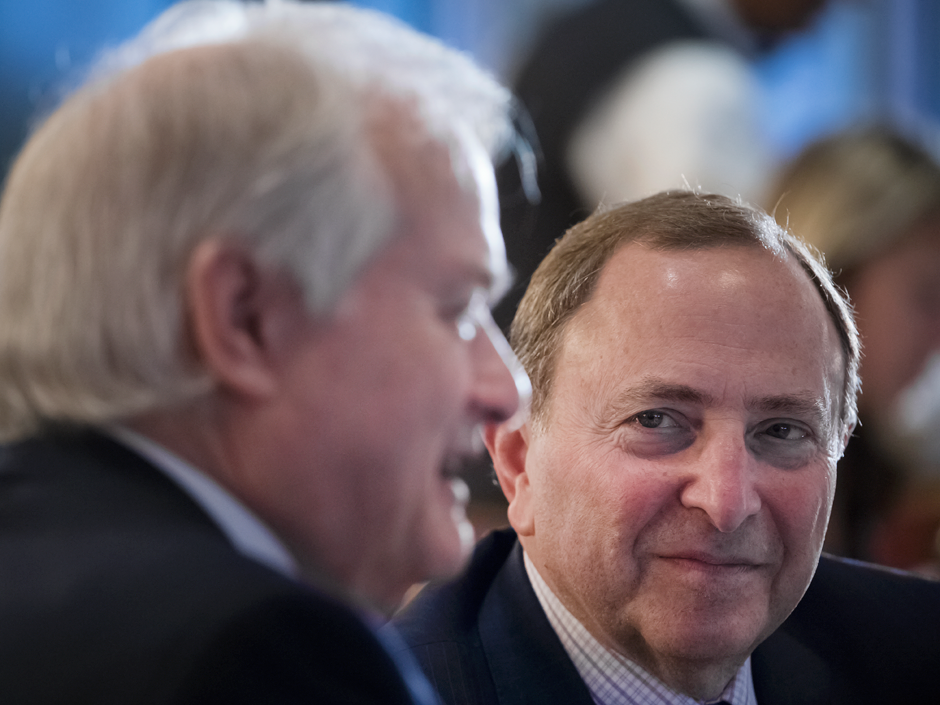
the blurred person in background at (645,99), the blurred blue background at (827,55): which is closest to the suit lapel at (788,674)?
the blurred person in background at (645,99)

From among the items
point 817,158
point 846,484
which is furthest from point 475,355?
point 817,158

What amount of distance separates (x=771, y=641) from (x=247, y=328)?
1180 millimetres

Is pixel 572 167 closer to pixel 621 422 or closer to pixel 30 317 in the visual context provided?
pixel 621 422

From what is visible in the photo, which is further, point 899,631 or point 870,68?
point 870,68

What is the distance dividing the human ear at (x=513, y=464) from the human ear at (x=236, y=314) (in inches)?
29.3

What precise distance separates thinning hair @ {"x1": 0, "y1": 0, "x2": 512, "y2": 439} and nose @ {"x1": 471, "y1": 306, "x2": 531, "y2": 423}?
18 cm

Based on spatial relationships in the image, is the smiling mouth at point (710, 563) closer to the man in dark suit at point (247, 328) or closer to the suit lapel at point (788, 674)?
the suit lapel at point (788, 674)

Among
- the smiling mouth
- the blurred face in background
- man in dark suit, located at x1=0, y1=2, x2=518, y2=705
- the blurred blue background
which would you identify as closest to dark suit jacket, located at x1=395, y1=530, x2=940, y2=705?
the smiling mouth

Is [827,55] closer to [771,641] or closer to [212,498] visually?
[771,641]

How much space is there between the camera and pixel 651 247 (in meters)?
1.53

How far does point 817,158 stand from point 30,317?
3.29 m

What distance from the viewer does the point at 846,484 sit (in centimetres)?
343

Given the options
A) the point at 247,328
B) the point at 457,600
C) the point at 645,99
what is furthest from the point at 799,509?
the point at 645,99

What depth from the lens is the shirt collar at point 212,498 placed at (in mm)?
879
